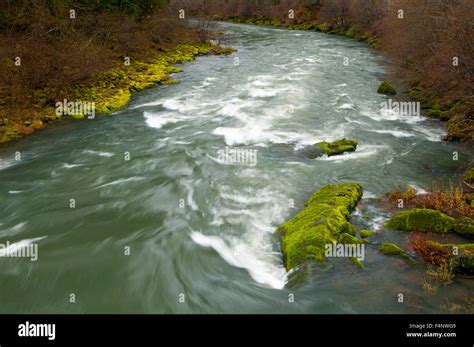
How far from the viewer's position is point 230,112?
16.7 metres

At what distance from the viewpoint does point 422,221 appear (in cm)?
811

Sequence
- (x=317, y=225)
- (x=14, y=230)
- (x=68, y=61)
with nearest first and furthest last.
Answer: (x=317, y=225) < (x=14, y=230) < (x=68, y=61)

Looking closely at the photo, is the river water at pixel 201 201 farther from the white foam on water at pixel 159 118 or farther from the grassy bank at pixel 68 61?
the grassy bank at pixel 68 61

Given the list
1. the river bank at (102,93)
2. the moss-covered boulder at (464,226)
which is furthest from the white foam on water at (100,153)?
the moss-covered boulder at (464,226)

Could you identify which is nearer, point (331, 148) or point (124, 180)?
point (124, 180)

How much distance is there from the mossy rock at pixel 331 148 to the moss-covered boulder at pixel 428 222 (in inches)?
167

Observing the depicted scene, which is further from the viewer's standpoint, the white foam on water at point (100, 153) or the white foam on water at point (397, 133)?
the white foam on water at point (397, 133)

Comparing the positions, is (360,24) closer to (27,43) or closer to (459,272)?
(27,43)

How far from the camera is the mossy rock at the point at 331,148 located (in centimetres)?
1230

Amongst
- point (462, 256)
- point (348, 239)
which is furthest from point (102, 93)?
point (462, 256)

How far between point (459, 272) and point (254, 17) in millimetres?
59125

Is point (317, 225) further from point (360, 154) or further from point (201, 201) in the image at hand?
point (360, 154)

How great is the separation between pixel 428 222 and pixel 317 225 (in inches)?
94.5

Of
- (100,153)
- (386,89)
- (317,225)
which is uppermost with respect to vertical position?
(386,89)
